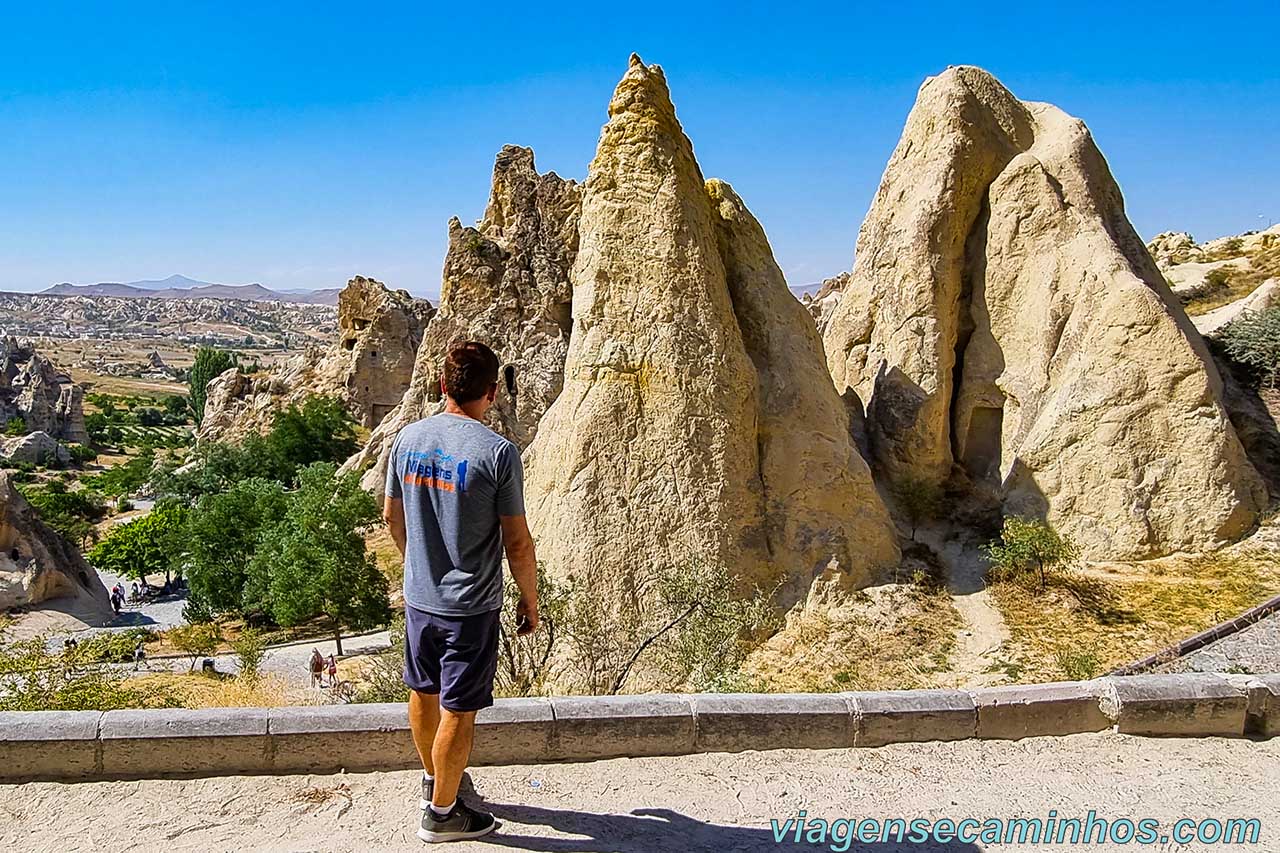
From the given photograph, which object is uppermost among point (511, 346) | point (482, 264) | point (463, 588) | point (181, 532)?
point (482, 264)

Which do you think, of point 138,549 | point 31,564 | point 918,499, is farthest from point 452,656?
point 138,549

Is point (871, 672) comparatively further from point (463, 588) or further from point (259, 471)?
point (259, 471)

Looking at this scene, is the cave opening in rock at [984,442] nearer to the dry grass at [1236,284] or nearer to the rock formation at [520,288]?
the rock formation at [520,288]

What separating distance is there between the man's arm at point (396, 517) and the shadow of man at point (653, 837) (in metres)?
1.53

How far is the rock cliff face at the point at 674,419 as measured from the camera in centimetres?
1269

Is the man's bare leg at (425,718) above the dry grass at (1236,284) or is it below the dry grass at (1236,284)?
below

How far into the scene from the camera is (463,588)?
406 centimetres

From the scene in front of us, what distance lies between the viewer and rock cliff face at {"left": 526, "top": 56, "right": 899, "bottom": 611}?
1269 cm

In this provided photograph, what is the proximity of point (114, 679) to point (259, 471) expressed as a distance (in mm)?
38363

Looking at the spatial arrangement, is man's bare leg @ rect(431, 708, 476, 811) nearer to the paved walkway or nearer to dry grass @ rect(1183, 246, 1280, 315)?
the paved walkway

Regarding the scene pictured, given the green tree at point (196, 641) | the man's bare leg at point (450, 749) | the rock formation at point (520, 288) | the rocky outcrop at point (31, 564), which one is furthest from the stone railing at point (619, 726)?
the rocky outcrop at point (31, 564)

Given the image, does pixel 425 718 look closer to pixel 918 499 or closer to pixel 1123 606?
pixel 1123 606

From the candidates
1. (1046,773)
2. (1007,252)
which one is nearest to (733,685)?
(1046,773)

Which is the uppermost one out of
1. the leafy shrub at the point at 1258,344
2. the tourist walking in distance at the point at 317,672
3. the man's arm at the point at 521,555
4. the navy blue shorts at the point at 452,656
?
the leafy shrub at the point at 1258,344
